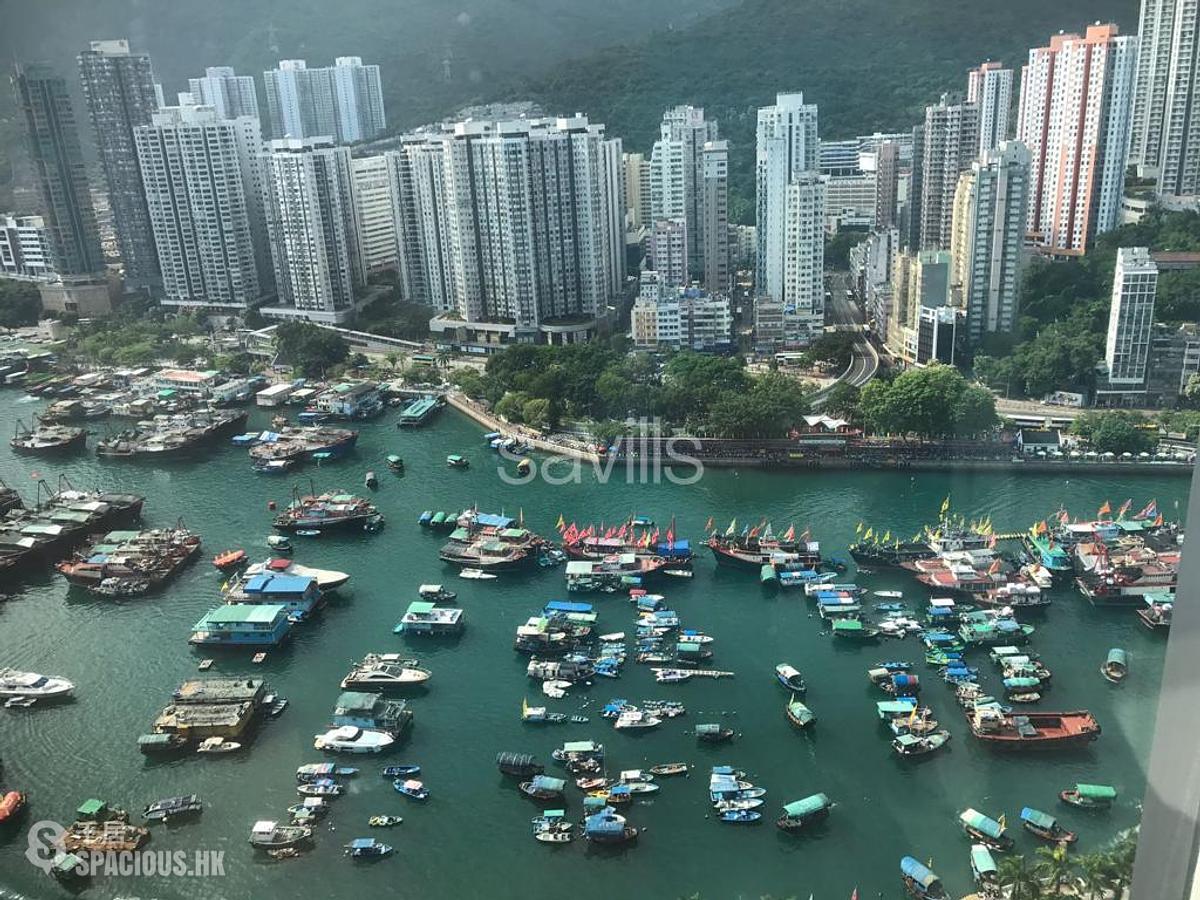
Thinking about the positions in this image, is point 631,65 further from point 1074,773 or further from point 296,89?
point 1074,773

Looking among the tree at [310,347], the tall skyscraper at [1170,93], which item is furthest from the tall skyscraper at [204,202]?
the tall skyscraper at [1170,93]

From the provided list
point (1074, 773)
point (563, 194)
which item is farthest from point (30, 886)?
point (563, 194)

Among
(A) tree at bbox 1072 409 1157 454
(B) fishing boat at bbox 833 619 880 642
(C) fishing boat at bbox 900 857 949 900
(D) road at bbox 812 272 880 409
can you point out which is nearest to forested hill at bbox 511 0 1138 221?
(D) road at bbox 812 272 880 409

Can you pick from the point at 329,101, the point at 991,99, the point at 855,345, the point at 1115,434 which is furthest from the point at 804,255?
the point at 329,101

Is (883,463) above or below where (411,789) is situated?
above

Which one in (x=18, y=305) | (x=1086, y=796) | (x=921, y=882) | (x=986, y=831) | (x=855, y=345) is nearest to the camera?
(x=921, y=882)

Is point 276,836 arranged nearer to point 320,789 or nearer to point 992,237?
point 320,789

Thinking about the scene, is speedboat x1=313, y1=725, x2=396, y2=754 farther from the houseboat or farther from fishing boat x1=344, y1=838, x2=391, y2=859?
the houseboat
